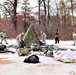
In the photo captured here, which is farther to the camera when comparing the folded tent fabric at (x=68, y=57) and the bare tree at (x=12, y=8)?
the bare tree at (x=12, y=8)

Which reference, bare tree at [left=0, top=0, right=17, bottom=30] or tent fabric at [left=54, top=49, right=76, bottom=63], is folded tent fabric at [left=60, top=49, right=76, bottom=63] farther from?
bare tree at [left=0, top=0, right=17, bottom=30]

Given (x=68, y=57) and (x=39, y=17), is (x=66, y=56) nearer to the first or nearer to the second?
(x=68, y=57)

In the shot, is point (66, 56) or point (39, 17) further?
point (39, 17)

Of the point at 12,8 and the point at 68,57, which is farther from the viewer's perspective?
the point at 12,8

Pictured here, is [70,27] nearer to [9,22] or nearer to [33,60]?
[9,22]

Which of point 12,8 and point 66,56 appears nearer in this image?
point 66,56

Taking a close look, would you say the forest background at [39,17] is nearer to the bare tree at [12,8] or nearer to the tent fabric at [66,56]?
the bare tree at [12,8]

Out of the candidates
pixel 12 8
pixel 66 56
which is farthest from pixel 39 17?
pixel 66 56

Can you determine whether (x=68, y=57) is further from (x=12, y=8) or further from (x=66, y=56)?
(x=12, y=8)

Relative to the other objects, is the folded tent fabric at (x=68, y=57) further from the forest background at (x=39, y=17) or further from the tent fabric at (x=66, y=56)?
the forest background at (x=39, y=17)

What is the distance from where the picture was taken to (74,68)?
46.2ft

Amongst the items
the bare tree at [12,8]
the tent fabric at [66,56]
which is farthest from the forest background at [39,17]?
the tent fabric at [66,56]

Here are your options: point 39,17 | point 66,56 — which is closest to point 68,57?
point 66,56

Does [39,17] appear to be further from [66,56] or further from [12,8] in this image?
[66,56]
